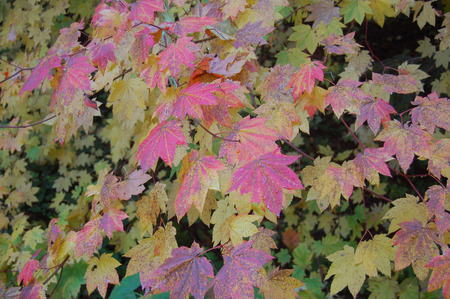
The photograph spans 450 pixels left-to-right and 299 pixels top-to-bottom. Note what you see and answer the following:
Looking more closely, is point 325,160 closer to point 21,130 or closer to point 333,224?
point 333,224

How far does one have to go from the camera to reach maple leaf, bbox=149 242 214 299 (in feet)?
3.26

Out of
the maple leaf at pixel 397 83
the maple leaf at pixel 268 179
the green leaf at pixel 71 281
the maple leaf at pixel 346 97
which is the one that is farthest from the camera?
the green leaf at pixel 71 281

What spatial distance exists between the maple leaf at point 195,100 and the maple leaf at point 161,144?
49 mm

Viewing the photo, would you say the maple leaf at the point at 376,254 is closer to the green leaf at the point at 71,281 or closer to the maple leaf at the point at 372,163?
the maple leaf at the point at 372,163

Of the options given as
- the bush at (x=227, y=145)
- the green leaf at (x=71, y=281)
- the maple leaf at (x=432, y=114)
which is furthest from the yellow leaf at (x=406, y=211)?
the green leaf at (x=71, y=281)

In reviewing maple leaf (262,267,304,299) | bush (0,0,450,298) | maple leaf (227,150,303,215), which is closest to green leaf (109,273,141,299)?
bush (0,0,450,298)

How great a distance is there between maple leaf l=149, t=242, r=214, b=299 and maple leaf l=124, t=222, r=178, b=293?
281mm

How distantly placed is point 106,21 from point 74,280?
2025 millimetres

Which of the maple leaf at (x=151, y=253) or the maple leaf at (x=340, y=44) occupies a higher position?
the maple leaf at (x=340, y=44)

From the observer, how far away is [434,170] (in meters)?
1.28

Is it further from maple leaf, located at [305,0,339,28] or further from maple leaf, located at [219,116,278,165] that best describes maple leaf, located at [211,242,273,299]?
maple leaf, located at [305,0,339,28]

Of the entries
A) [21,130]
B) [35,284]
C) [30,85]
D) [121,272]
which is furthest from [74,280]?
[30,85]

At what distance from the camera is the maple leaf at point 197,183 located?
1033 millimetres

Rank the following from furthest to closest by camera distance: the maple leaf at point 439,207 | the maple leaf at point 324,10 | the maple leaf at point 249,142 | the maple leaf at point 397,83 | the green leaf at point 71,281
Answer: the green leaf at point 71,281 < the maple leaf at point 324,10 < the maple leaf at point 397,83 < the maple leaf at point 439,207 < the maple leaf at point 249,142
